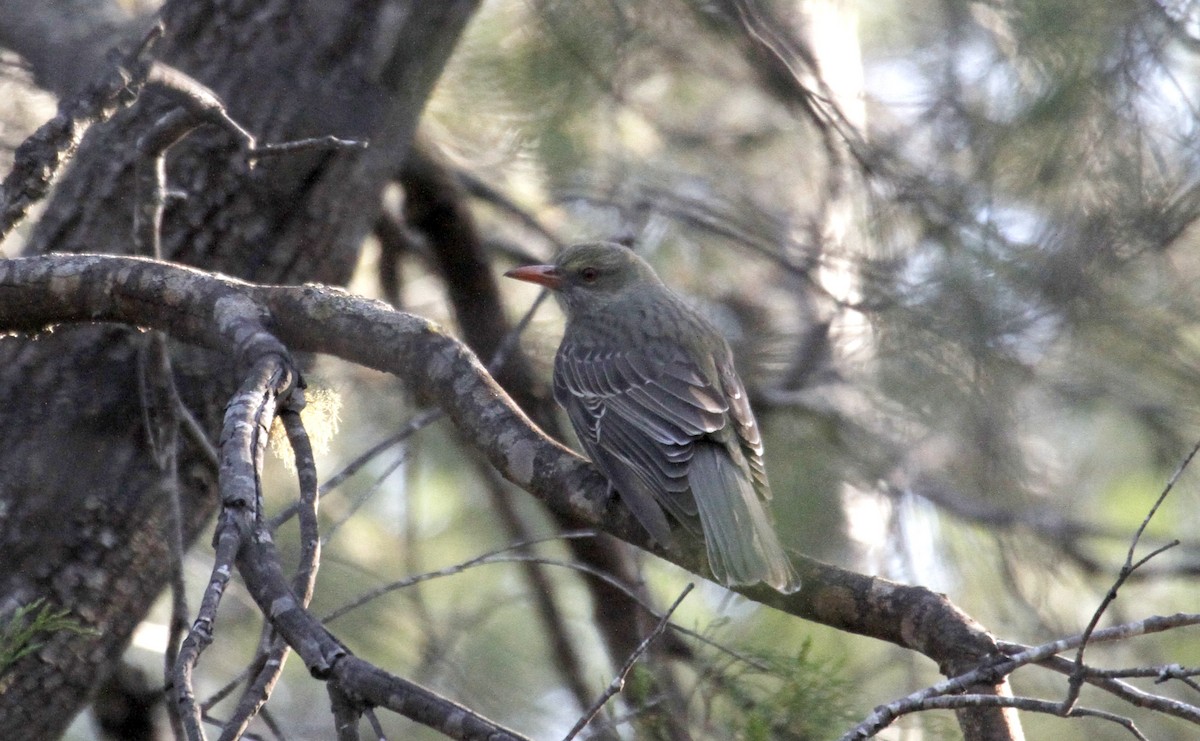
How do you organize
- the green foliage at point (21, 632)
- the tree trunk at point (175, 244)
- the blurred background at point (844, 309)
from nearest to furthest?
the green foliage at point (21, 632) < the tree trunk at point (175, 244) < the blurred background at point (844, 309)

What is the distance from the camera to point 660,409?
13.8ft

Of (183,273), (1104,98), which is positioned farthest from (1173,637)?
(183,273)

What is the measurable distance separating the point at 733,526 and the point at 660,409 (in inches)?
31.9

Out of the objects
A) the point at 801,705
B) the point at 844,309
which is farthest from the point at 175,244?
the point at 844,309

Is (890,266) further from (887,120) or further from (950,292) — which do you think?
(887,120)

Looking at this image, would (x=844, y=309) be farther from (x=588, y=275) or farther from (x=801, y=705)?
(x=801, y=705)

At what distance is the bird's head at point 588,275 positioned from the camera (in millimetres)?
5027

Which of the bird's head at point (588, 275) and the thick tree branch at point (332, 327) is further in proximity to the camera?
the bird's head at point (588, 275)

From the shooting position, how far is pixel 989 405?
4.38 metres

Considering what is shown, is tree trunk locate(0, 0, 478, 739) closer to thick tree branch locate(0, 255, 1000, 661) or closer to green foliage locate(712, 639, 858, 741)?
thick tree branch locate(0, 255, 1000, 661)

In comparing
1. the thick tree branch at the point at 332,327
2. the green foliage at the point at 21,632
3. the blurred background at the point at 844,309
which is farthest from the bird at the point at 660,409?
the green foliage at the point at 21,632

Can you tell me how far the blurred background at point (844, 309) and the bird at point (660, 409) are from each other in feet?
1.06

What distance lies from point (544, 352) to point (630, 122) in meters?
1.80

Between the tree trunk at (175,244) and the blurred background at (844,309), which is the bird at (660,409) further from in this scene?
the tree trunk at (175,244)
